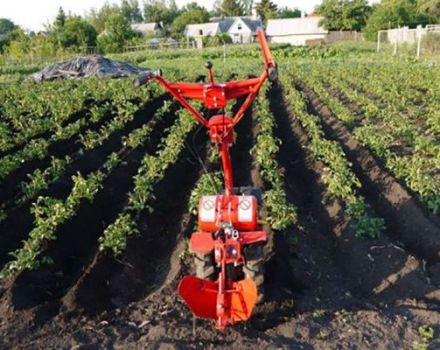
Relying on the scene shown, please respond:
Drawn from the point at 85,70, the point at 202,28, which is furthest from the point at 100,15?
the point at 85,70

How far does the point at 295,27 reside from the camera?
230 ft

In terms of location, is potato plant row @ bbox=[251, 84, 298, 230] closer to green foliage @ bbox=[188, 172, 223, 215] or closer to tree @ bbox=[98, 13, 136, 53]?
green foliage @ bbox=[188, 172, 223, 215]

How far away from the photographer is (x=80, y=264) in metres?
6.59

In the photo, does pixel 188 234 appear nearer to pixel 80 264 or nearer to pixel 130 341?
pixel 80 264

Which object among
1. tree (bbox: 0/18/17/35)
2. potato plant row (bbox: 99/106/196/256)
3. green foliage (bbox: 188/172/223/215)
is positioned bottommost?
potato plant row (bbox: 99/106/196/256)

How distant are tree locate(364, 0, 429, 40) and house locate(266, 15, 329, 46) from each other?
1616 centimetres

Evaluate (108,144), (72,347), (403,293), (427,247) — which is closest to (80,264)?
(72,347)

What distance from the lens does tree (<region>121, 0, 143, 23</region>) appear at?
118375 millimetres

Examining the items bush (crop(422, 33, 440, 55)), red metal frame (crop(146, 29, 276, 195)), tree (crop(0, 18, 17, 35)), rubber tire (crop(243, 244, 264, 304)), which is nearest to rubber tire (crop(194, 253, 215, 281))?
rubber tire (crop(243, 244, 264, 304))

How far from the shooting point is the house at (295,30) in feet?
222

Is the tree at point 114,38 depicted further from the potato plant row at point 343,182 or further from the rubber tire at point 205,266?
the rubber tire at point 205,266

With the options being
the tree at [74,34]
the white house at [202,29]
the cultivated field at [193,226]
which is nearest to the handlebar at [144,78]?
the cultivated field at [193,226]

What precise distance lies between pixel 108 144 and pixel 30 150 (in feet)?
5.91

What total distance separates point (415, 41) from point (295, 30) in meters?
39.5
